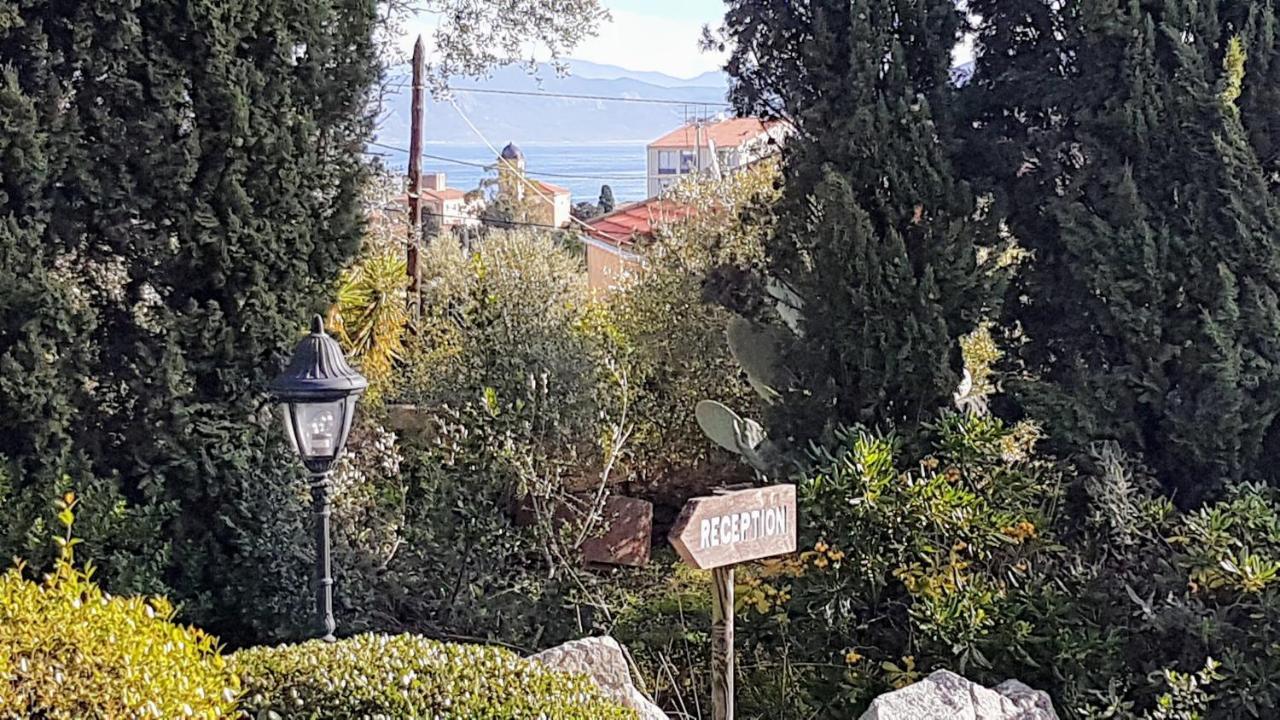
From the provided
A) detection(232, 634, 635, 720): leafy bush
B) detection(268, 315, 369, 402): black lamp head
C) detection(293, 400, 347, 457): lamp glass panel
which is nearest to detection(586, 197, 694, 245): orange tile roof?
detection(268, 315, 369, 402): black lamp head

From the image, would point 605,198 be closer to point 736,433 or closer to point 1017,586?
point 736,433

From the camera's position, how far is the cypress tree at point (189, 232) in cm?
439

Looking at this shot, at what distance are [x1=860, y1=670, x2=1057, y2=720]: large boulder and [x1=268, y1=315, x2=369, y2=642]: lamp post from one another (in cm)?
187

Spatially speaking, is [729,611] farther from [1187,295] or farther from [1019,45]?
[1019,45]

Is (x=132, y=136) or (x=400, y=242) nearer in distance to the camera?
(x=132, y=136)

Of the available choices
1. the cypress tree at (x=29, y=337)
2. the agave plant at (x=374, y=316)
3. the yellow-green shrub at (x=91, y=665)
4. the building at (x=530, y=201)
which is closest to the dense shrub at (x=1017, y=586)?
the yellow-green shrub at (x=91, y=665)

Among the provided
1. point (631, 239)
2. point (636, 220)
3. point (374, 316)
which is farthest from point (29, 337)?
point (636, 220)

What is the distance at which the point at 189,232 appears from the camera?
4598mm

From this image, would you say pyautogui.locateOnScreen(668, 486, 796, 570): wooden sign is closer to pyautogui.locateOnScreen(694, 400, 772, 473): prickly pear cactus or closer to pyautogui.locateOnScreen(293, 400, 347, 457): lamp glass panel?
pyautogui.locateOnScreen(293, 400, 347, 457): lamp glass panel

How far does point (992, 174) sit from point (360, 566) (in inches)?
131

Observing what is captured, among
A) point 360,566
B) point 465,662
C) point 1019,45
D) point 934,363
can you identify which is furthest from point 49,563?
point 1019,45

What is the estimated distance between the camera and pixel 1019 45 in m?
4.73

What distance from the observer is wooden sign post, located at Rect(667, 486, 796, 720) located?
2.96 meters

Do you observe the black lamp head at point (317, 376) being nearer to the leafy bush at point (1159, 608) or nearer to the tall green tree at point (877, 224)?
the tall green tree at point (877, 224)
